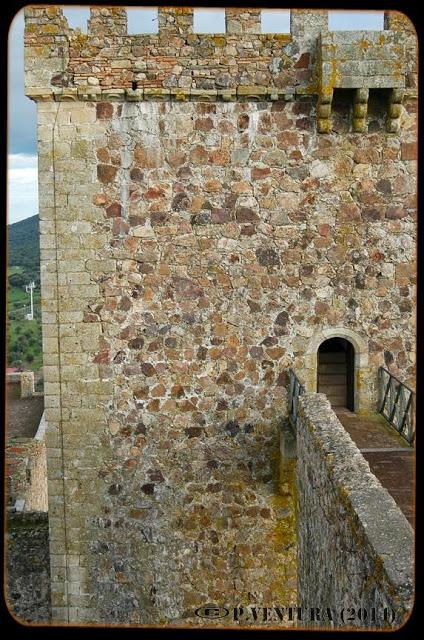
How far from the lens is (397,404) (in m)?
8.15

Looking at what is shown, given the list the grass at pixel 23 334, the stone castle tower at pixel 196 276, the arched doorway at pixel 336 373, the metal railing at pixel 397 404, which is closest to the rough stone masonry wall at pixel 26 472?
the stone castle tower at pixel 196 276

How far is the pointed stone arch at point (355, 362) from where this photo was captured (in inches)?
331

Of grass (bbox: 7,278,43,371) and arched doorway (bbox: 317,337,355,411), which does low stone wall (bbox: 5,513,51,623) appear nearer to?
arched doorway (bbox: 317,337,355,411)

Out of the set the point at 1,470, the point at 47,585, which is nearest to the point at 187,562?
the point at 47,585

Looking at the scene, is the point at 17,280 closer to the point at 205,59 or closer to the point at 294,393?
the point at 205,59

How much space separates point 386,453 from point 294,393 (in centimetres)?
141

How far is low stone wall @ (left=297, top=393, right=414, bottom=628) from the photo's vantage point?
3.83 metres

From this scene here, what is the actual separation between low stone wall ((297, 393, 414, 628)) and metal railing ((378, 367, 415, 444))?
1226mm

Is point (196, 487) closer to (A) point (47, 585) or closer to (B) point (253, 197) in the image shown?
(A) point (47, 585)

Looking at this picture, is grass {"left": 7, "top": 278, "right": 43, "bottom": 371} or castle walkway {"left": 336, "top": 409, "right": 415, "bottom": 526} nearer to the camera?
castle walkway {"left": 336, "top": 409, "right": 415, "bottom": 526}


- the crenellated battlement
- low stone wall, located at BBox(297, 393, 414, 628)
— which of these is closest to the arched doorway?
low stone wall, located at BBox(297, 393, 414, 628)

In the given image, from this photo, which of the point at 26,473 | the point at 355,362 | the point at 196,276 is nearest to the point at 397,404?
the point at 355,362

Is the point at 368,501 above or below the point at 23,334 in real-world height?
above

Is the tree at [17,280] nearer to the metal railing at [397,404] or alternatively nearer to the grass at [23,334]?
the grass at [23,334]
